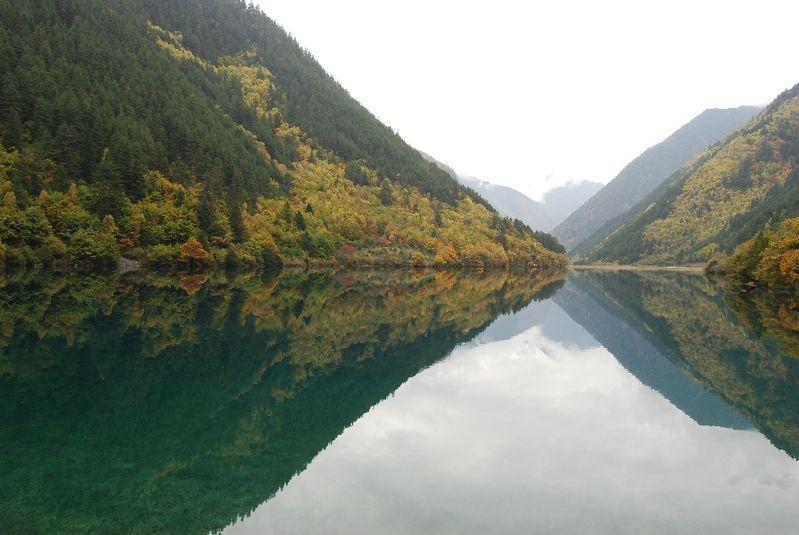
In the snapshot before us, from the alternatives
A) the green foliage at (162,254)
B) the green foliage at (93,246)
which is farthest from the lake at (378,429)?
the green foliage at (162,254)

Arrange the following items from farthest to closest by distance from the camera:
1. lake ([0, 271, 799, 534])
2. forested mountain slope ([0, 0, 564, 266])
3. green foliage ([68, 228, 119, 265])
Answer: forested mountain slope ([0, 0, 564, 266])
green foliage ([68, 228, 119, 265])
lake ([0, 271, 799, 534])

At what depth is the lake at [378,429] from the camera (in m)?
12.2

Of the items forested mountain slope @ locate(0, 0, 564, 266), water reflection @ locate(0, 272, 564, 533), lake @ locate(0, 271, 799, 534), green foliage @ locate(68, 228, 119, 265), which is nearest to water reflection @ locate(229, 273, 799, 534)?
lake @ locate(0, 271, 799, 534)

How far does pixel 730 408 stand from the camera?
22.5m

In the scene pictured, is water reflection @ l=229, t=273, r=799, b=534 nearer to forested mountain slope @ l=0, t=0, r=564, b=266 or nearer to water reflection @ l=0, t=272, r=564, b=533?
water reflection @ l=0, t=272, r=564, b=533

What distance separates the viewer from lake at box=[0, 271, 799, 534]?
1222 centimetres

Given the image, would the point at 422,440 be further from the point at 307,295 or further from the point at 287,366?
the point at 307,295

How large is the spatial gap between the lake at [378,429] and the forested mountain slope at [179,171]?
50.0 m

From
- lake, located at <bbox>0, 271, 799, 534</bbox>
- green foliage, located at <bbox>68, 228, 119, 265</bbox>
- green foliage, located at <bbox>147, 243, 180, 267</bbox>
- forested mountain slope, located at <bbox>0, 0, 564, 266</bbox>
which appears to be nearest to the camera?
lake, located at <bbox>0, 271, 799, 534</bbox>

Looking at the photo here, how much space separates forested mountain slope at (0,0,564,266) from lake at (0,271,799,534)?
49968 mm

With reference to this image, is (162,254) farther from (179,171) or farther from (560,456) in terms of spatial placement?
(560,456)

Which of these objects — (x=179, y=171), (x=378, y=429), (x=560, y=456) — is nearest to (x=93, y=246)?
(x=179, y=171)

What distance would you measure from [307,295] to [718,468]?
2014 inches

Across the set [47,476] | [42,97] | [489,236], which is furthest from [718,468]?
[489,236]
